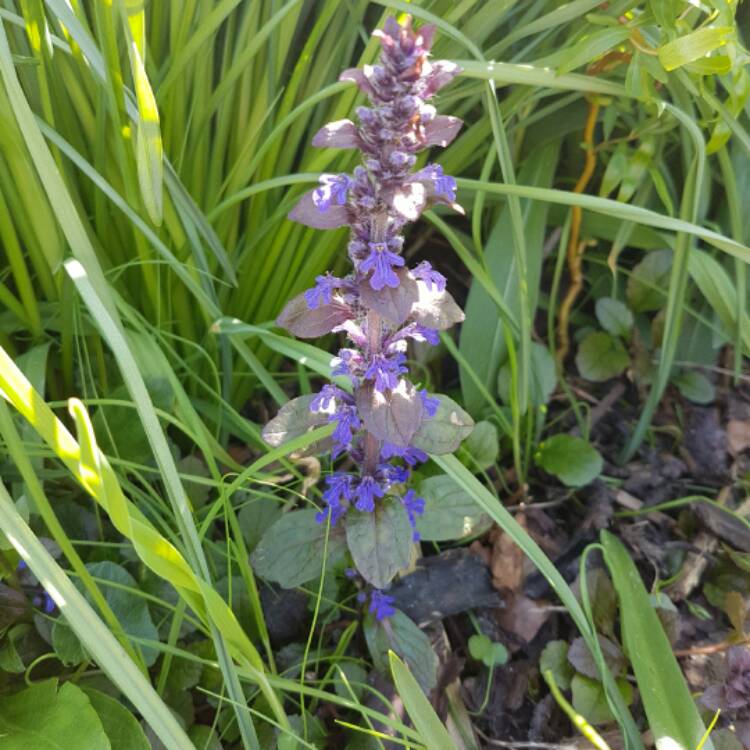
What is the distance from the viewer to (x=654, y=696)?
103 cm

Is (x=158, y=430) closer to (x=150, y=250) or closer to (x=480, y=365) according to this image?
(x=150, y=250)

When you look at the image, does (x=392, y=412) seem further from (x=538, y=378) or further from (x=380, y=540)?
(x=538, y=378)

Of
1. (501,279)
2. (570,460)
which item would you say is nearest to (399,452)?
(570,460)

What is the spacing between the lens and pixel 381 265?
824 millimetres

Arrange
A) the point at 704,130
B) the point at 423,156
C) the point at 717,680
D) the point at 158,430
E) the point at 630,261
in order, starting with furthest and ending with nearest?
the point at 630,261 < the point at 704,130 < the point at 423,156 < the point at 717,680 < the point at 158,430

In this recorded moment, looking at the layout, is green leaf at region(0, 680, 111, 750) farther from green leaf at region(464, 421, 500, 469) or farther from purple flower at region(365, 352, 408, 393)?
green leaf at region(464, 421, 500, 469)

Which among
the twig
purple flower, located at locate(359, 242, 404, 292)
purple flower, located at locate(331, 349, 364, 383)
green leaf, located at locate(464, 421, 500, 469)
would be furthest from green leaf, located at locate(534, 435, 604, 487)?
purple flower, located at locate(359, 242, 404, 292)

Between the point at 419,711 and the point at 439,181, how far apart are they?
57 cm

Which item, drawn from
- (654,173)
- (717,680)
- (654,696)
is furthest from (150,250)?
(717,680)

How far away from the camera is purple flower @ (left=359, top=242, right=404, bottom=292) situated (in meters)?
0.81

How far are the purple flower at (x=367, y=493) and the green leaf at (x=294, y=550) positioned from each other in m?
0.08

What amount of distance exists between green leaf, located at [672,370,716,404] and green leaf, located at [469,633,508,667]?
0.68 meters

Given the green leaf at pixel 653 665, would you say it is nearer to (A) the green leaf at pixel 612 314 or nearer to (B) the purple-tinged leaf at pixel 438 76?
(A) the green leaf at pixel 612 314

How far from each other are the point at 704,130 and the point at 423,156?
1.77 feet
